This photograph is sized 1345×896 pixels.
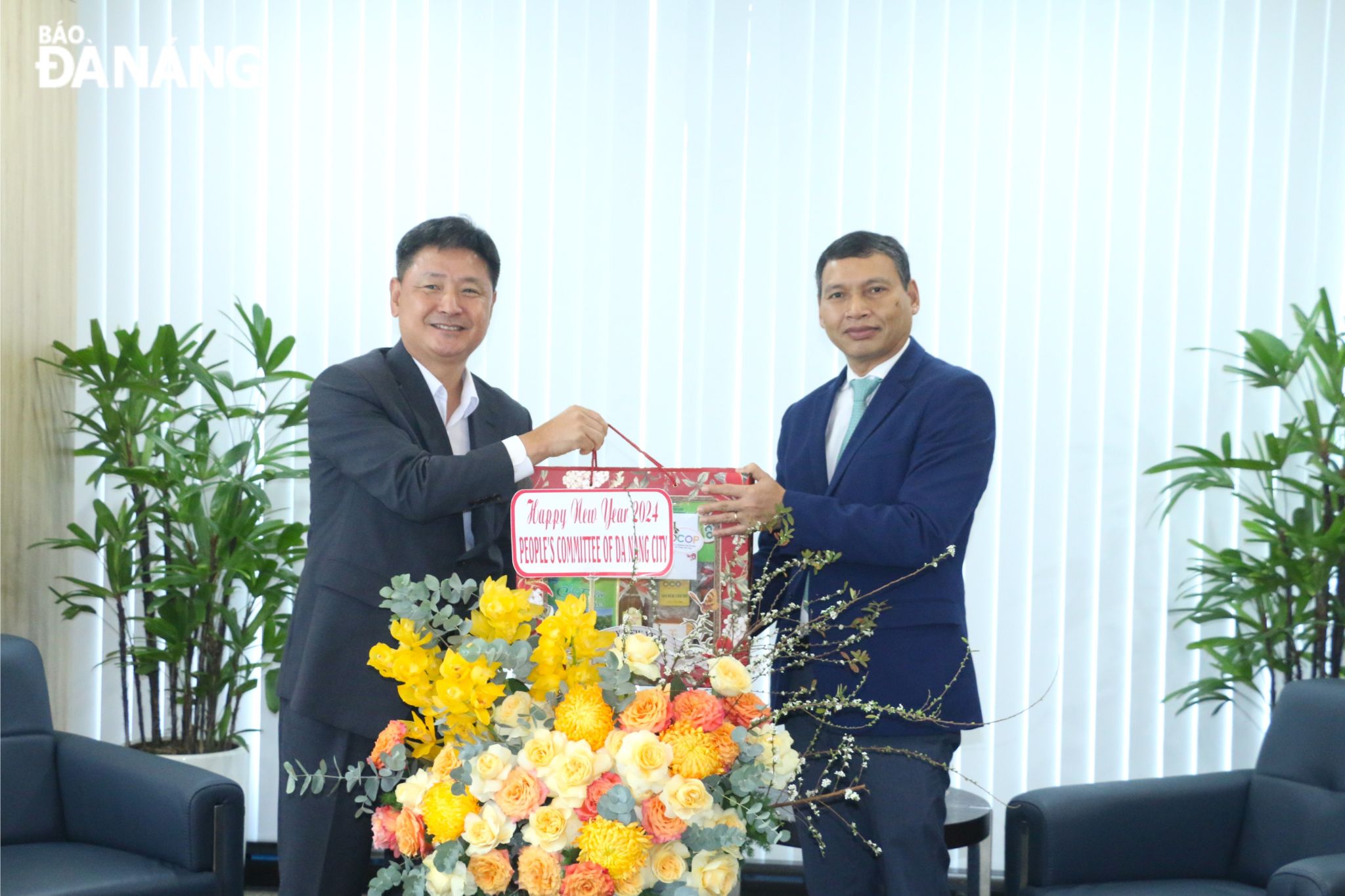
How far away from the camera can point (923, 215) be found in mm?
3668

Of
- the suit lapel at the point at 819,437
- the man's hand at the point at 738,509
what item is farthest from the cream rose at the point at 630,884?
the suit lapel at the point at 819,437

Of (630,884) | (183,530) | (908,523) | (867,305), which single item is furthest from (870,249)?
(183,530)

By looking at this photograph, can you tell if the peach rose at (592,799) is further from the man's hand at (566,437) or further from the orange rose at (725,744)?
the man's hand at (566,437)

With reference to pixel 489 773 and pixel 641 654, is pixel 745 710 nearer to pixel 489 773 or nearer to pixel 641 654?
pixel 641 654

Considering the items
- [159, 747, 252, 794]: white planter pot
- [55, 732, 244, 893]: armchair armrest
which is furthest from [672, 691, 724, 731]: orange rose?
[159, 747, 252, 794]: white planter pot

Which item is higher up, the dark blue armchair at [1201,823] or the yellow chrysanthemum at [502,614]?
the yellow chrysanthemum at [502,614]

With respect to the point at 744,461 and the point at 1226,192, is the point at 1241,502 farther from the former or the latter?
the point at 744,461

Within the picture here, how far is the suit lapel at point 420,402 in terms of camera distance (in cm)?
218

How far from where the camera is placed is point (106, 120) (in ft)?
12.5

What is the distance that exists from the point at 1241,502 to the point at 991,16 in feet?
5.70

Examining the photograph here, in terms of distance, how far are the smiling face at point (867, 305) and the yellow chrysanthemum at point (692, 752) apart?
1.28m

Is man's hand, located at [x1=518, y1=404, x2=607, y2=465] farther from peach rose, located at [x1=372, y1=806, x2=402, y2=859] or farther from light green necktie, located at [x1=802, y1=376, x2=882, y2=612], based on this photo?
peach rose, located at [x1=372, y1=806, x2=402, y2=859]

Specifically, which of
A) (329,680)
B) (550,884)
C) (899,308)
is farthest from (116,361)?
(550,884)

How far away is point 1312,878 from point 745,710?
4.86ft
